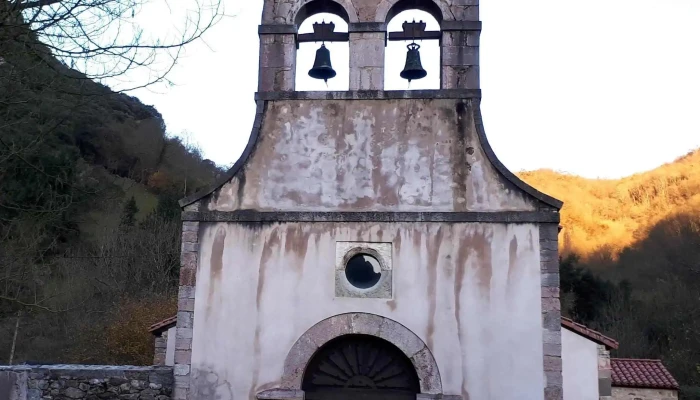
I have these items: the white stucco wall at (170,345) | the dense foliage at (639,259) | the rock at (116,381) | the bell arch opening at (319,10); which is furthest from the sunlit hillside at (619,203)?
the rock at (116,381)

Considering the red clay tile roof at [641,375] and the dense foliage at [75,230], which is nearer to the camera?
the dense foliage at [75,230]

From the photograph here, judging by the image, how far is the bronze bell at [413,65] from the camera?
814 centimetres

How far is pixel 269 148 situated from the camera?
7809 mm

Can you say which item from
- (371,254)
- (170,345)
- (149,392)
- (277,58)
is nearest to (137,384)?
(149,392)

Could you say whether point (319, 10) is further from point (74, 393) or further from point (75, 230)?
point (75, 230)

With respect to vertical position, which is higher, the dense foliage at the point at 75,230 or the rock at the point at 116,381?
the dense foliage at the point at 75,230

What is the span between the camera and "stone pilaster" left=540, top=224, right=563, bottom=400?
7.01 metres

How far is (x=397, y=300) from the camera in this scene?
7.28m

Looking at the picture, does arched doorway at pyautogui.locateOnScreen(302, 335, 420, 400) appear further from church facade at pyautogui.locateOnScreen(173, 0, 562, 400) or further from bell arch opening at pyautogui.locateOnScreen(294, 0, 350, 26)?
bell arch opening at pyautogui.locateOnScreen(294, 0, 350, 26)

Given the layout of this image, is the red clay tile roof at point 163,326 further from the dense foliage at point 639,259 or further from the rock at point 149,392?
the dense foliage at point 639,259

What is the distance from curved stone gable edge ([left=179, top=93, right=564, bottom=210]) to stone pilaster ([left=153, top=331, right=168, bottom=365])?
147 inches

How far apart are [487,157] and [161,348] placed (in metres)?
6.28

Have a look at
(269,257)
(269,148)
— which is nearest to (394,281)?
(269,257)

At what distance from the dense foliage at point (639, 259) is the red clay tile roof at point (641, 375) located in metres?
4.26
